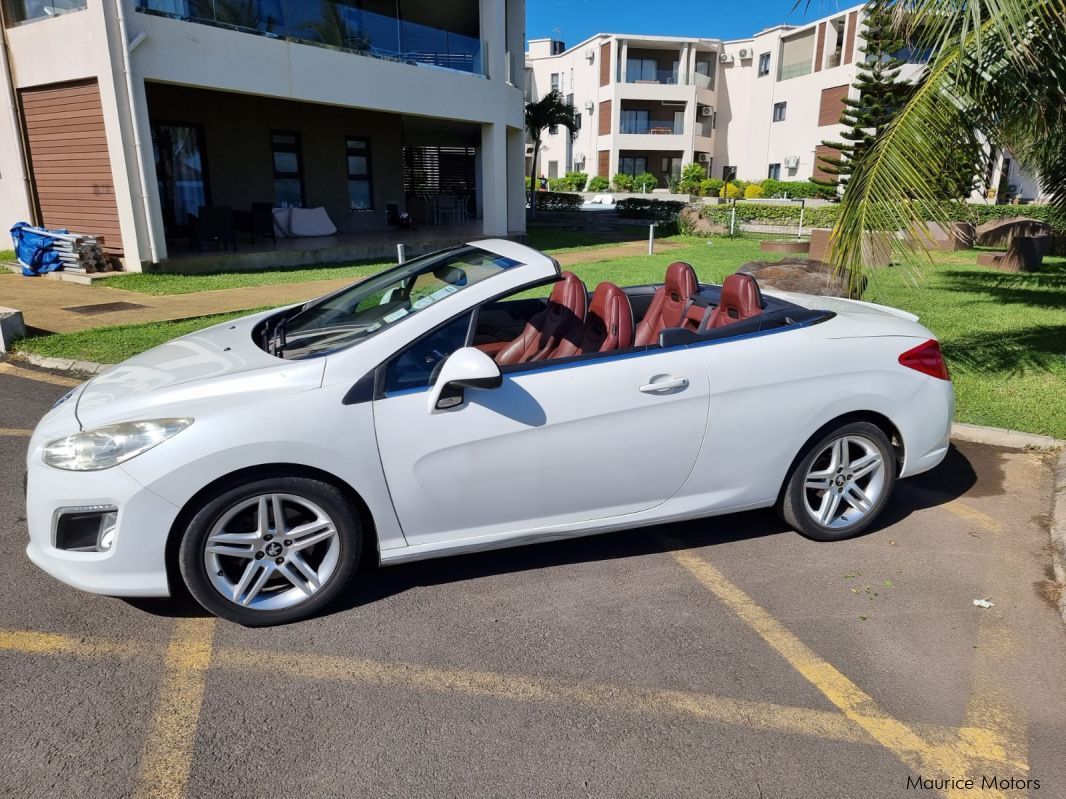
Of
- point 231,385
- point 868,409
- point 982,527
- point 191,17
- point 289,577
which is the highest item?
point 191,17

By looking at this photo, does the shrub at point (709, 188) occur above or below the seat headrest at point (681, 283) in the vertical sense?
above

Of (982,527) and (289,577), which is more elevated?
(289,577)

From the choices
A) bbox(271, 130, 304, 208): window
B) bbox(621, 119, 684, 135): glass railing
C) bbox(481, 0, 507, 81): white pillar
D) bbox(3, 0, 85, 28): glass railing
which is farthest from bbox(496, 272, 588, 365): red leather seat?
bbox(621, 119, 684, 135): glass railing

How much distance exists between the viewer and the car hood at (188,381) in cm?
310

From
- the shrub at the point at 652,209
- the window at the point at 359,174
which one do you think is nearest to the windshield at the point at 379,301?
the window at the point at 359,174

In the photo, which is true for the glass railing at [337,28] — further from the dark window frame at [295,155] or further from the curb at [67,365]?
the curb at [67,365]

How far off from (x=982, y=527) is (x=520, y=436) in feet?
8.95

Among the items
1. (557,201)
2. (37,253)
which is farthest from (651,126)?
(37,253)

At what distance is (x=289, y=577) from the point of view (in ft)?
10.6

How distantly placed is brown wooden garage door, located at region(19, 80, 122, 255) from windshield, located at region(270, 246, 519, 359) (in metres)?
11.0

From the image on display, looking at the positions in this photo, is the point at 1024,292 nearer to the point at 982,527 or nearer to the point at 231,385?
the point at 982,527

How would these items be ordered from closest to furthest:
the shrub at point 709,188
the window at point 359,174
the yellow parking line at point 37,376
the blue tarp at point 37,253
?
the yellow parking line at point 37,376 → the blue tarp at point 37,253 → the window at point 359,174 → the shrub at point 709,188

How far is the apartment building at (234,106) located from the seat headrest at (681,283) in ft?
37.1

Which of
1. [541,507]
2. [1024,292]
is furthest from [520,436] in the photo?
[1024,292]
